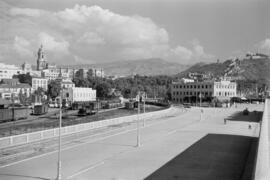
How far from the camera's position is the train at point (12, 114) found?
48400mm

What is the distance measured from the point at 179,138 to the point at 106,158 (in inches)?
509

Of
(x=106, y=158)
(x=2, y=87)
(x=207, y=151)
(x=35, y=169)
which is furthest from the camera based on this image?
(x=2, y=87)

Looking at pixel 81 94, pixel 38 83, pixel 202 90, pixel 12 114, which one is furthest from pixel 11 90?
pixel 202 90

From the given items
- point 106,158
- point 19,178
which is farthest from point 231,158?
point 19,178

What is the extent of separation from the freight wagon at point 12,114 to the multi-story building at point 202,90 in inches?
3967

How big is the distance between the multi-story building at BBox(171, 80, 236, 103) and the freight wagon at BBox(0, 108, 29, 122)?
101m

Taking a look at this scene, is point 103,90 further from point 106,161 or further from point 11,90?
point 106,161

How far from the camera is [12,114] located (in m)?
50.2

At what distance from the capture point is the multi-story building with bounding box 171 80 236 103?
149500 mm

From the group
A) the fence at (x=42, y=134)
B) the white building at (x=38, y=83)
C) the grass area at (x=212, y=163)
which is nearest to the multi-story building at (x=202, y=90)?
the white building at (x=38, y=83)

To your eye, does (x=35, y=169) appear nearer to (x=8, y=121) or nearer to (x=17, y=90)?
(x=8, y=121)

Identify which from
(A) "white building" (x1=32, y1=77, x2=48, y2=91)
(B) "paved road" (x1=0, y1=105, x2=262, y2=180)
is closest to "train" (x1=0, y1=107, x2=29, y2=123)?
(B) "paved road" (x1=0, y1=105, x2=262, y2=180)

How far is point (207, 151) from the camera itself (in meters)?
26.3

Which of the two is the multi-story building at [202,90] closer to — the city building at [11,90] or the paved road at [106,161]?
the city building at [11,90]
